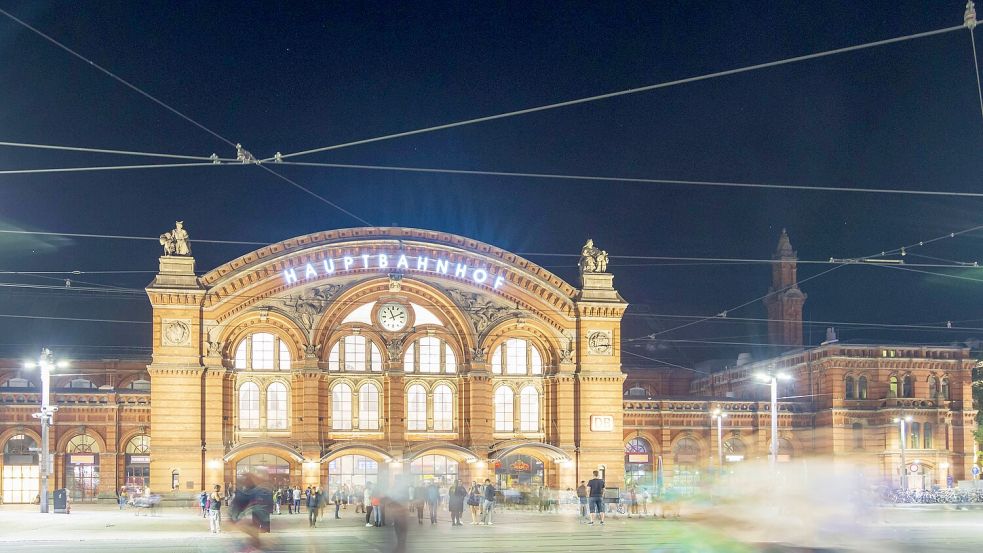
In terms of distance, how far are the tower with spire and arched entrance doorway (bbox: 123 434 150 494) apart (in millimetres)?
40109

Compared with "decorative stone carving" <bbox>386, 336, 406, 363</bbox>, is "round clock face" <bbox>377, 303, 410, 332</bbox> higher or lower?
higher

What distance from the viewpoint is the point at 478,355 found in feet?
186

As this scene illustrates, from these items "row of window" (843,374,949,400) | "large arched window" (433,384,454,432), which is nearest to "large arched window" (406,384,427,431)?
"large arched window" (433,384,454,432)

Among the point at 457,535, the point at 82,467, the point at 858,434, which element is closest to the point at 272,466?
the point at 82,467

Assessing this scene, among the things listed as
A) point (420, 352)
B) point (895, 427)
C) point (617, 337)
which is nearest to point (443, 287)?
point (420, 352)

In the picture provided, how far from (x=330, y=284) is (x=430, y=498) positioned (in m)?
16.0

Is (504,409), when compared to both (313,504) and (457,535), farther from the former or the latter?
(457,535)

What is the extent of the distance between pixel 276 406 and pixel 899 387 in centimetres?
3476

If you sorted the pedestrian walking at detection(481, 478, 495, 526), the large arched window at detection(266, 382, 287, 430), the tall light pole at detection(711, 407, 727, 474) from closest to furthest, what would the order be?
the pedestrian walking at detection(481, 478, 495, 526)
the large arched window at detection(266, 382, 287, 430)
the tall light pole at detection(711, 407, 727, 474)

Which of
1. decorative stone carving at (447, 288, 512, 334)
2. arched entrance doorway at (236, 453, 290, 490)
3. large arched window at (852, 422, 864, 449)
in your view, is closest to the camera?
arched entrance doorway at (236, 453, 290, 490)

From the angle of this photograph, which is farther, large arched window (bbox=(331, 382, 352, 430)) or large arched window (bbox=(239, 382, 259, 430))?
large arched window (bbox=(331, 382, 352, 430))

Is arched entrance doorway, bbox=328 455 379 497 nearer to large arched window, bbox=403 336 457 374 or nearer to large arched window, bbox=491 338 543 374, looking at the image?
large arched window, bbox=403 336 457 374

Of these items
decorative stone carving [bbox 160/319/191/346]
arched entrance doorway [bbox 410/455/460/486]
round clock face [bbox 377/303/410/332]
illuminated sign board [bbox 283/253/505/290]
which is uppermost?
illuminated sign board [bbox 283/253/505/290]

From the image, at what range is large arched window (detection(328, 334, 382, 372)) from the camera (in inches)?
2202
